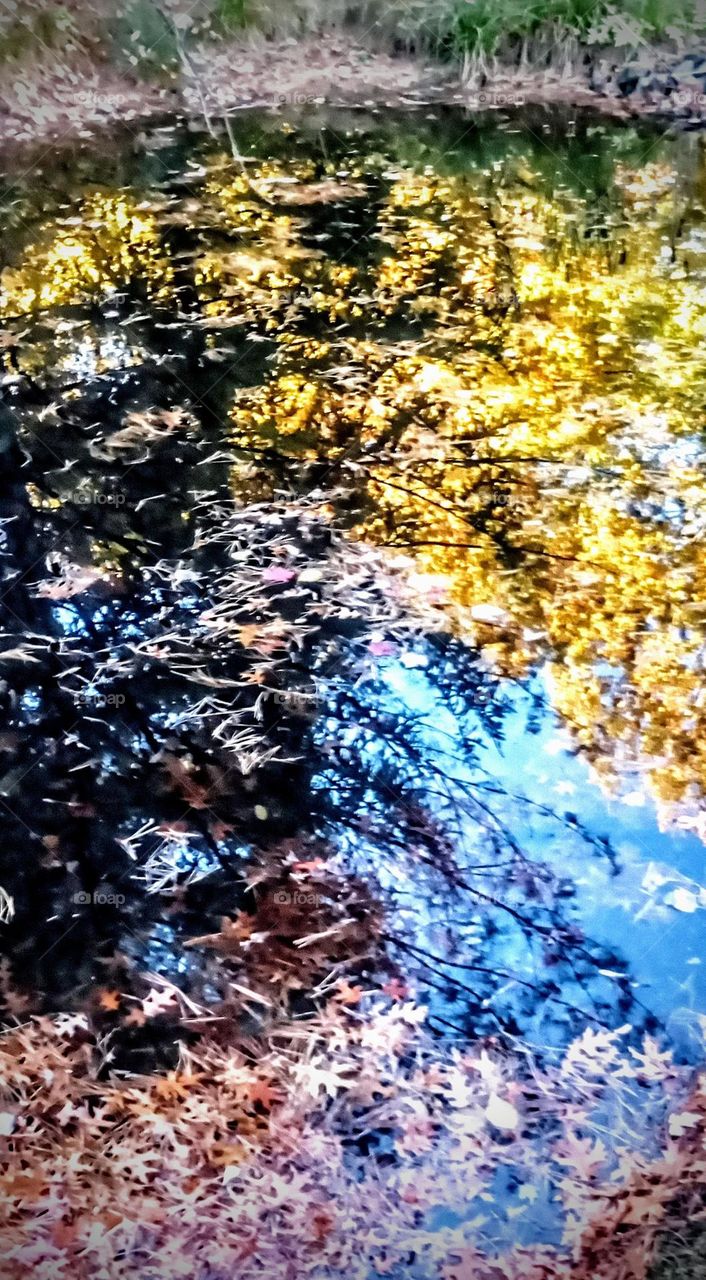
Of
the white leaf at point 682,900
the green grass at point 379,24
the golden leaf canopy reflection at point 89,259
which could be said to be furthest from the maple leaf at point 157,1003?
the green grass at point 379,24

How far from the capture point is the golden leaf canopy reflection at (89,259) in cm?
178

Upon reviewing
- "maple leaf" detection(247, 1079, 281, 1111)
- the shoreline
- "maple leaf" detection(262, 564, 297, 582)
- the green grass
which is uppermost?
the green grass

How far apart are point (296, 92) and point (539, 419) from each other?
87 centimetres

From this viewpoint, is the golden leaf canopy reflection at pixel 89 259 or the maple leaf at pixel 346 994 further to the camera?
the golden leaf canopy reflection at pixel 89 259

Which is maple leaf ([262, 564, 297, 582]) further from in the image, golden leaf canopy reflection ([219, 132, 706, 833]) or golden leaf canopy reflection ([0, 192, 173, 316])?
golden leaf canopy reflection ([0, 192, 173, 316])

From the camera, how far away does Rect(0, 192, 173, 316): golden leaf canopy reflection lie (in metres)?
1.78

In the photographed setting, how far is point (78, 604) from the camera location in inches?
68.4

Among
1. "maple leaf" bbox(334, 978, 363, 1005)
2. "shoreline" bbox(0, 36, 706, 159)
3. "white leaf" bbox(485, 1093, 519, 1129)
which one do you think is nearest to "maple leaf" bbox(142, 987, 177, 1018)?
"maple leaf" bbox(334, 978, 363, 1005)

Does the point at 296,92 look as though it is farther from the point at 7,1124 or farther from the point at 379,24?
the point at 7,1124

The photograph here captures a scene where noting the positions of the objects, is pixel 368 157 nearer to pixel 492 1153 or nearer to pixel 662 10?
pixel 662 10

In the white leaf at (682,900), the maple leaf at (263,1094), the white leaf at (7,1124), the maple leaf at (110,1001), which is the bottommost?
the white leaf at (7,1124)

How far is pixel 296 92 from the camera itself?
5.82 feet

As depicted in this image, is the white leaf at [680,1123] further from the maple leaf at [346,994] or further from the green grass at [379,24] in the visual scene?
the green grass at [379,24]

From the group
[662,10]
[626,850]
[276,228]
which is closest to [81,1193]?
[626,850]
